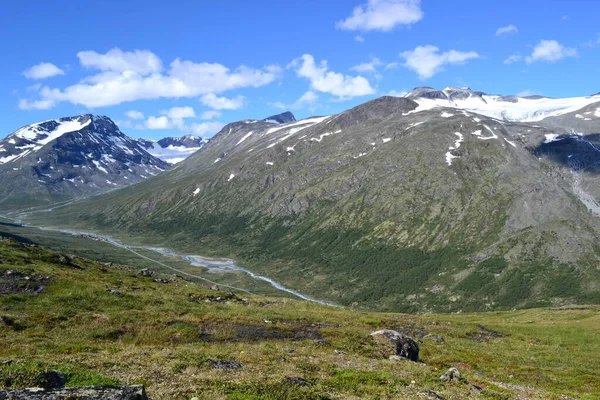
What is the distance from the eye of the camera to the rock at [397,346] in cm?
3678

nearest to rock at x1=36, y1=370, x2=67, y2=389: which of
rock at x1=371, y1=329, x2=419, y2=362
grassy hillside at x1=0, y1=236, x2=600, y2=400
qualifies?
grassy hillside at x1=0, y1=236, x2=600, y2=400

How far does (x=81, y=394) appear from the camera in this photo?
13.9 metres

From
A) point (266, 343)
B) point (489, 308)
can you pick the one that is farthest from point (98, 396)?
point (489, 308)

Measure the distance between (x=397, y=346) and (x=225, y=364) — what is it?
60.0ft

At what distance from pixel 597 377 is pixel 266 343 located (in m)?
32.9

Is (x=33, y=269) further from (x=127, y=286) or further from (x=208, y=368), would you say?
(x=208, y=368)

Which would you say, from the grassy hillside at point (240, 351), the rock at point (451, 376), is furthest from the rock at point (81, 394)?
the rock at point (451, 376)

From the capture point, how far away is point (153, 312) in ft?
150

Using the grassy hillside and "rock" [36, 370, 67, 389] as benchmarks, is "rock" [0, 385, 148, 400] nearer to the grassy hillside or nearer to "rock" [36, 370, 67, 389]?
"rock" [36, 370, 67, 389]

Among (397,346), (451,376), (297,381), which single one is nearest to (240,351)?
(297,381)

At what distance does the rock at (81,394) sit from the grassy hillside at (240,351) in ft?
10.6

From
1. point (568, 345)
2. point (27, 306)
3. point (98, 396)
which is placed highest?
point (98, 396)

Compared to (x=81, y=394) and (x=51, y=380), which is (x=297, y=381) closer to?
(x=81, y=394)

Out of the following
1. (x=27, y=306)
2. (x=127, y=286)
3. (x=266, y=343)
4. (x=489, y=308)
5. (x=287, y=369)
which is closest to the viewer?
(x=287, y=369)
